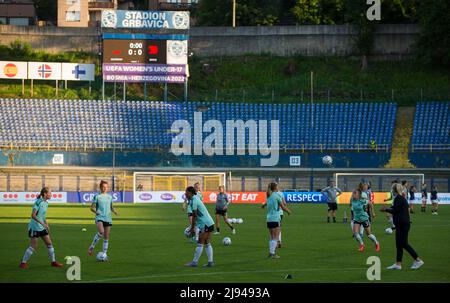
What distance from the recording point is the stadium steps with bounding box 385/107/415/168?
73438 mm

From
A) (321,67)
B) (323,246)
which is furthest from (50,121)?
(323,246)

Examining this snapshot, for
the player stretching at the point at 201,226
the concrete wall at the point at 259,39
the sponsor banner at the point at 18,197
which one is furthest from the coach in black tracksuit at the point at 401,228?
the concrete wall at the point at 259,39

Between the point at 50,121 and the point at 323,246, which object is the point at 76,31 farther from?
the point at 323,246

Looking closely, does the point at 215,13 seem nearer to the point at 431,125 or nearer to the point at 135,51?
the point at 135,51

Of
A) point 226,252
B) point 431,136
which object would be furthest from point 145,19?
point 226,252

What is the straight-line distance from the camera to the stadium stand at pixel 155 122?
75188 millimetres

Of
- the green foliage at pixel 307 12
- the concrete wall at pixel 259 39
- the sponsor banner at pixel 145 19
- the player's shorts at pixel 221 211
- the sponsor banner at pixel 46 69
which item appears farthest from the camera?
the green foliage at pixel 307 12

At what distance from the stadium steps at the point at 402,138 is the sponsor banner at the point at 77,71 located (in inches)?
1157

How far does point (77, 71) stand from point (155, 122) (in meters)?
10.4

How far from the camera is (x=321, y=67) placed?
88375 millimetres

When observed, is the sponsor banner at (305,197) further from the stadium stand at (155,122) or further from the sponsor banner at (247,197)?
the stadium stand at (155,122)

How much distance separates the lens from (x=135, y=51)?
257ft

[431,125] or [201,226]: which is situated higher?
[201,226]

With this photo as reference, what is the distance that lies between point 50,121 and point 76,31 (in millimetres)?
16189
